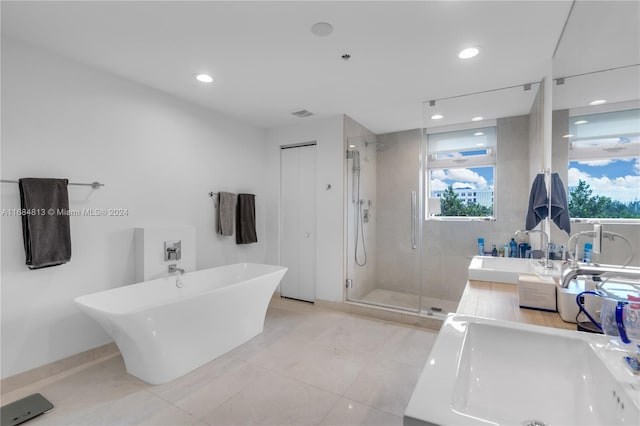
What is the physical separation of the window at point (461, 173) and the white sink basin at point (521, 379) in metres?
2.63

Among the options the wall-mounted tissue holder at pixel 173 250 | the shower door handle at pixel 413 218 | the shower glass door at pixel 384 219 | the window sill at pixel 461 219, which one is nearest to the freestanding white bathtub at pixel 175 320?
the wall-mounted tissue holder at pixel 173 250

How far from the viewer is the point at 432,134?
376 centimetres

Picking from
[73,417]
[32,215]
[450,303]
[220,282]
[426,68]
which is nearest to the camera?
[73,417]

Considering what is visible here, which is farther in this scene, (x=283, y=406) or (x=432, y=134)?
(x=432, y=134)

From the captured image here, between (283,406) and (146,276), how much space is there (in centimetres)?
182

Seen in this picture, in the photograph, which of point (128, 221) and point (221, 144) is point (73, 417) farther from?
point (221, 144)

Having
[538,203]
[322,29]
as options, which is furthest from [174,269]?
[538,203]

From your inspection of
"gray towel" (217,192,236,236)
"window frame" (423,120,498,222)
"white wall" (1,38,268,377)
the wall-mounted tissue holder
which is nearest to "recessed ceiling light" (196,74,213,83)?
"white wall" (1,38,268,377)

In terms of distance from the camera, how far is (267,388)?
7.27ft

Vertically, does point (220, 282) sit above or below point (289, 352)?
above

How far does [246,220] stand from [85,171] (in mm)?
1874

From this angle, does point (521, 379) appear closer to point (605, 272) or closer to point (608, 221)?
point (605, 272)

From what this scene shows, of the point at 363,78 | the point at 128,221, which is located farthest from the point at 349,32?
the point at 128,221

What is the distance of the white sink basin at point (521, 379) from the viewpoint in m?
0.72
